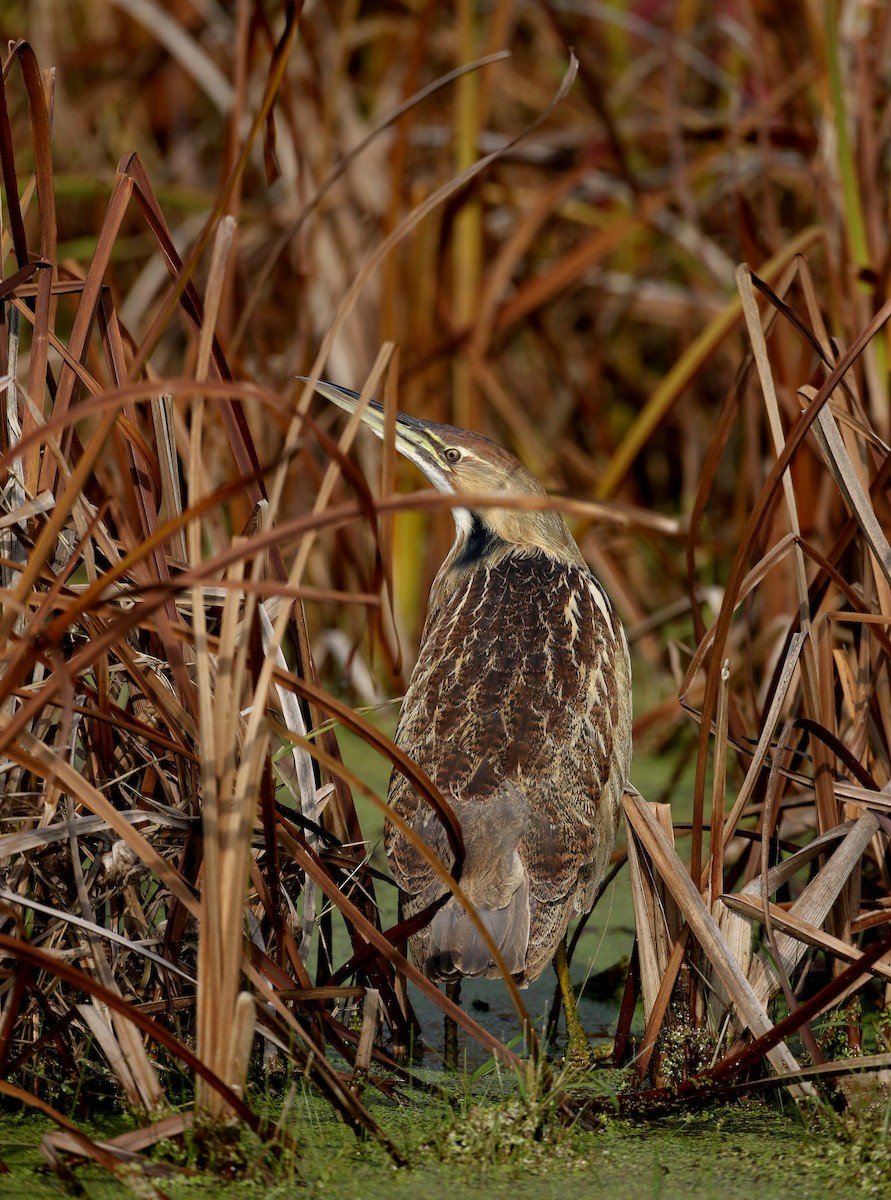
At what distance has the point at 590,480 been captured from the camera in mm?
4535

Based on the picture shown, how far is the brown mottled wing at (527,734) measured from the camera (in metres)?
2.12

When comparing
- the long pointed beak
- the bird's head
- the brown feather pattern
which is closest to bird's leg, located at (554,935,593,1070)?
the brown feather pattern

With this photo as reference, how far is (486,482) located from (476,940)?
0.99 metres

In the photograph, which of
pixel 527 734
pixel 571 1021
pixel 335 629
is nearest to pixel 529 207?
pixel 335 629

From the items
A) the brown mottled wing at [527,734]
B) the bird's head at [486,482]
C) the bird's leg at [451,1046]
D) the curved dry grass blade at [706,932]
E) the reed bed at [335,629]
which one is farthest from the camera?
the bird's head at [486,482]

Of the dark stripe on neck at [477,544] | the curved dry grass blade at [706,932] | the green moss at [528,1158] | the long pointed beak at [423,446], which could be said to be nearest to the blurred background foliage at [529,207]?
the long pointed beak at [423,446]

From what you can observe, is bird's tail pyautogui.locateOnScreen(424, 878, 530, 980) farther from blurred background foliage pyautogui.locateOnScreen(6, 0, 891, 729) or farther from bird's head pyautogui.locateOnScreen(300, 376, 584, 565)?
blurred background foliage pyautogui.locateOnScreen(6, 0, 891, 729)

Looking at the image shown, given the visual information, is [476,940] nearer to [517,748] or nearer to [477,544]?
[517,748]

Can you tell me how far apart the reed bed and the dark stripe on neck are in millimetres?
244

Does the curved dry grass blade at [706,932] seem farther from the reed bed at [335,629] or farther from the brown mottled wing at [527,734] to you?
the brown mottled wing at [527,734]

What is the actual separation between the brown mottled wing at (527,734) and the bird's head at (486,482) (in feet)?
0.46

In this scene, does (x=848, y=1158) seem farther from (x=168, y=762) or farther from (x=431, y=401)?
(x=431, y=401)

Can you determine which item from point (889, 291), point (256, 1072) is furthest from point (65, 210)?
point (256, 1072)

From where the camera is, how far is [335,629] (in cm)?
439
